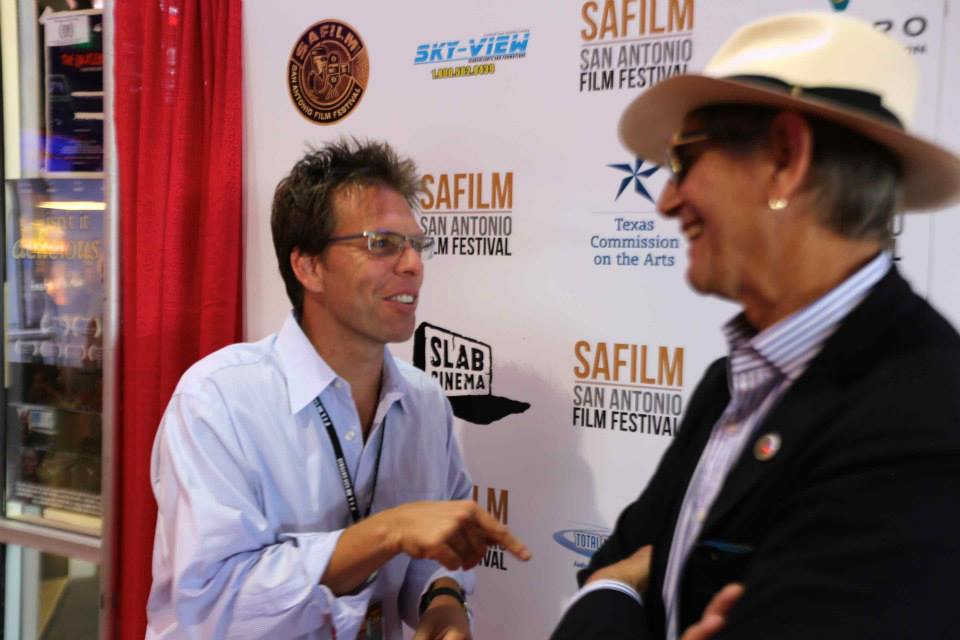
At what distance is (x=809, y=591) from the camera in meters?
0.82

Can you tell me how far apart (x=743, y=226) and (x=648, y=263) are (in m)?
0.99

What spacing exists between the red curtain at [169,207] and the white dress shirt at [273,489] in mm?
850

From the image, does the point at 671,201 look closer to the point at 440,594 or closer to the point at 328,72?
Answer: the point at 440,594

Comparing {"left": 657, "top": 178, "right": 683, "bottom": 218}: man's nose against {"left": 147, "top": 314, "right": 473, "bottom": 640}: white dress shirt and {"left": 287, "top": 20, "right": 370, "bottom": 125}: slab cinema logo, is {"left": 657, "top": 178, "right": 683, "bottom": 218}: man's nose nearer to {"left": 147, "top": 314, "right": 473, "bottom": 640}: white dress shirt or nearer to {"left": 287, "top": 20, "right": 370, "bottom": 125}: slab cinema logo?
{"left": 147, "top": 314, "right": 473, "bottom": 640}: white dress shirt

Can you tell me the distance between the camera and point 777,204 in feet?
3.18

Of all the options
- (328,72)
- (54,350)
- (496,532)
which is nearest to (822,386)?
(496,532)

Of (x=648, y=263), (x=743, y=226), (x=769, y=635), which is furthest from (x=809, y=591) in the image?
(x=648, y=263)

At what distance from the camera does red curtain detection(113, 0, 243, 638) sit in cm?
254

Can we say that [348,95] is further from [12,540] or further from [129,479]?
[12,540]

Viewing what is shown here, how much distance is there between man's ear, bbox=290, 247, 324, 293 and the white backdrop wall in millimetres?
513

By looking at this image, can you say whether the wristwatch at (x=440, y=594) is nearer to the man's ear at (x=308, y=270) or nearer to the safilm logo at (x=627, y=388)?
the safilm logo at (x=627, y=388)

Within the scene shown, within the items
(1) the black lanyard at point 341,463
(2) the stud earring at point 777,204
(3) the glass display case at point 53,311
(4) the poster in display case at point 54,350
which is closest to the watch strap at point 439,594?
(1) the black lanyard at point 341,463

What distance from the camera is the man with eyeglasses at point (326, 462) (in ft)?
5.04

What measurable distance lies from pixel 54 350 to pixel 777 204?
299cm
